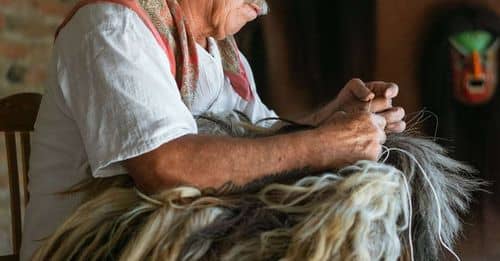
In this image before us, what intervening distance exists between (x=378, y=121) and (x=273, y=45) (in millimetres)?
1023

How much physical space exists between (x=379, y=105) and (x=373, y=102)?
2 cm

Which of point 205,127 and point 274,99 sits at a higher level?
point 205,127

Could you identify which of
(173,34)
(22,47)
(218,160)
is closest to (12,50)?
(22,47)

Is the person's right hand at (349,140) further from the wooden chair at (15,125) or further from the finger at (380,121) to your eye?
the wooden chair at (15,125)

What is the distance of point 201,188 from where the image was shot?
909 millimetres

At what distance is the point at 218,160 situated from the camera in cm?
91

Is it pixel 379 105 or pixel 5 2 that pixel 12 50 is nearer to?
pixel 5 2

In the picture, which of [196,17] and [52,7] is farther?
[52,7]

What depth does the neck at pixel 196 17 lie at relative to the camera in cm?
116

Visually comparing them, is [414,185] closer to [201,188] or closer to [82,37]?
[201,188]

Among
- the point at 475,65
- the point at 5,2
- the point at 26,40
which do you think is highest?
the point at 5,2

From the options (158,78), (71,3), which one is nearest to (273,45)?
(71,3)

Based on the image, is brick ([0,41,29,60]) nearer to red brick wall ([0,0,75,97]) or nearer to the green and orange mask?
red brick wall ([0,0,75,97])

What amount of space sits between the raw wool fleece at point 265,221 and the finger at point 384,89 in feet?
0.79
